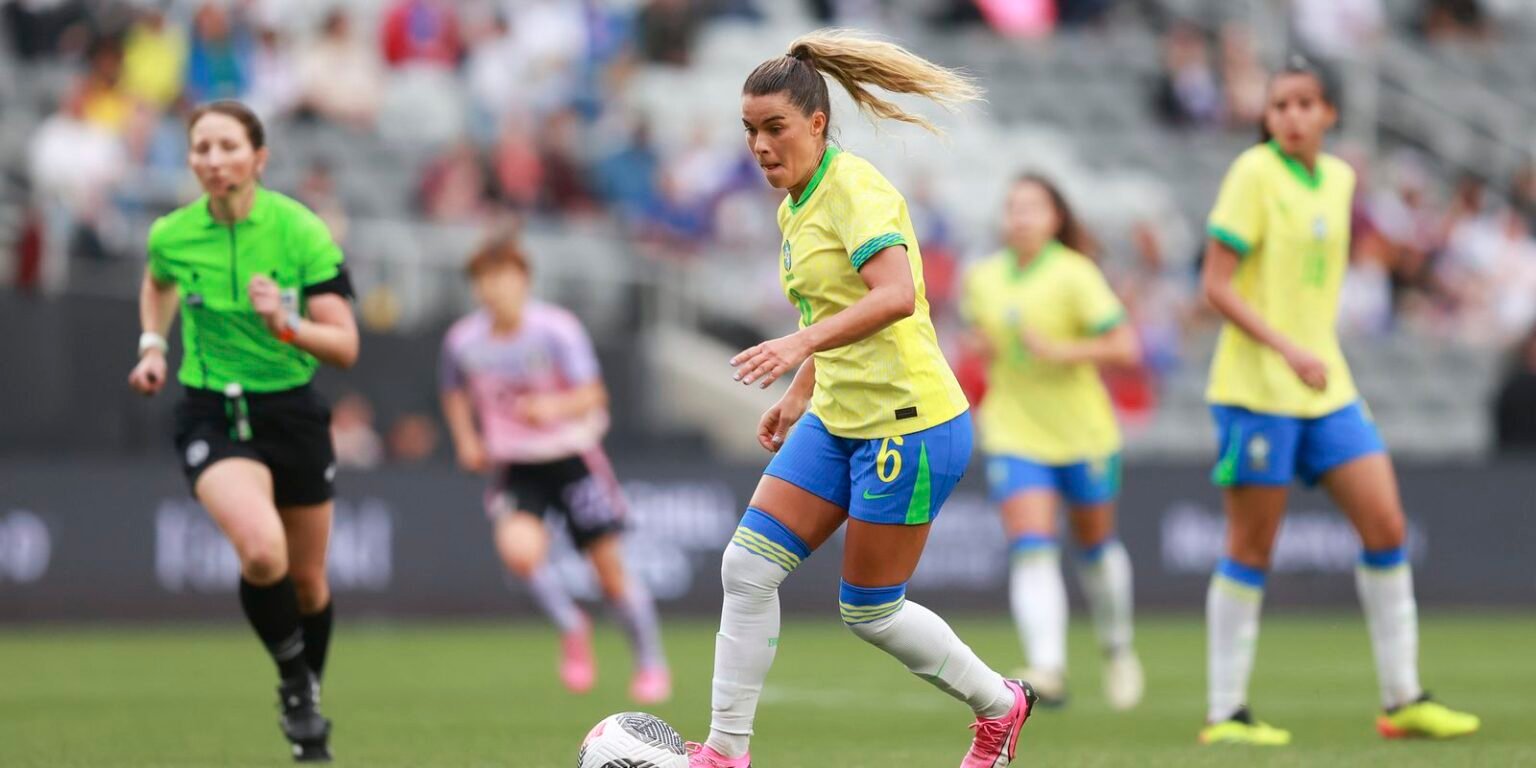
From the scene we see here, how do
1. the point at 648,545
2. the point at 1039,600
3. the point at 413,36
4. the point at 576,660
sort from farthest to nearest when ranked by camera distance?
the point at 413,36, the point at 648,545, the point at 576,660, the point at 1039,600

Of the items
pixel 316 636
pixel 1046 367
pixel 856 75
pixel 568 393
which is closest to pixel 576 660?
pixel 568 393

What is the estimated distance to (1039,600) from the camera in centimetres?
1099

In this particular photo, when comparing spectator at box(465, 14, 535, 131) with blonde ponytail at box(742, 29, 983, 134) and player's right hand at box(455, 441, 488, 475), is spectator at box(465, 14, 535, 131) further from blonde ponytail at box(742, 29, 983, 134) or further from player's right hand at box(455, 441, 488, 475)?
blonde ponytail at box(742, 29, 983, 134)

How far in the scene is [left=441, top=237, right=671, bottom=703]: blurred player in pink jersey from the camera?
12.2 metres

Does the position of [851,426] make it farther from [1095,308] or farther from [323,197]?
[323,197]

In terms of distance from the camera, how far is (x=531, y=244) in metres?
19.3

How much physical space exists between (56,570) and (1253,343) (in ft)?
35.1

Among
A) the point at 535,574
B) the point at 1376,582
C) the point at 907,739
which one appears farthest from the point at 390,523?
the point at 1376,582

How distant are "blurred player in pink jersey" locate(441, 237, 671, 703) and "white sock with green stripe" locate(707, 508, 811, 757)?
4986 mm

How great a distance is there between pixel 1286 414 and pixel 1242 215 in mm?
831

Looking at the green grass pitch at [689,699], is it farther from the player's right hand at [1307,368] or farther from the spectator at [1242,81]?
the spectator at [1242,81]

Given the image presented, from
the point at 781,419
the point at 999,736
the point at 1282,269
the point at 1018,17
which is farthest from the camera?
the point at 1018,17

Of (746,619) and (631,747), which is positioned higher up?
(746,619)

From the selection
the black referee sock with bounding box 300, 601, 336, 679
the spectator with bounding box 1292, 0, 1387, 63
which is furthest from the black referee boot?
the spectator with bounding box 1292, 0, 1387, 63
